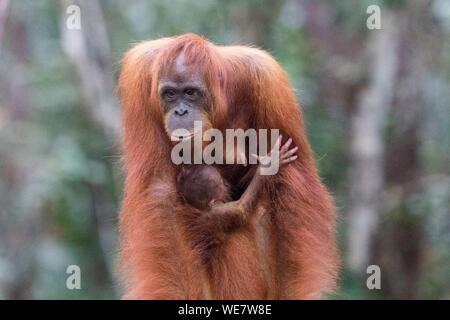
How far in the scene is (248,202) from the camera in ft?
13.9

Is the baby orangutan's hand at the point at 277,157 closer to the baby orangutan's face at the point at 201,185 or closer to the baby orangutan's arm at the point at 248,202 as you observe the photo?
the baby orangutan's arm at the point at 248,202

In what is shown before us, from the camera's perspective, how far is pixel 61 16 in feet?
26.1

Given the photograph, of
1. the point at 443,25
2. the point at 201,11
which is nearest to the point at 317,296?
the point at 201,11

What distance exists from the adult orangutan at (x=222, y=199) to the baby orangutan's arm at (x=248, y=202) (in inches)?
0.4

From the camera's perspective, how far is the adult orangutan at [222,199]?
→ 416 cm

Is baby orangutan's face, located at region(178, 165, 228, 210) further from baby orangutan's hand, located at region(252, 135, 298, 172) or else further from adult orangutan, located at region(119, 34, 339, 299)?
baby orangutan's hand, located at region(252, 135, 298, 172)

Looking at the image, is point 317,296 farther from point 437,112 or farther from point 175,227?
point 437,112

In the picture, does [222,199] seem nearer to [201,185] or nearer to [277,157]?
[201,185]

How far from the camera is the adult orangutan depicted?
4160mm

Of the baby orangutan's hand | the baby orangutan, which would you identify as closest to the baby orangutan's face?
the baby orangutan

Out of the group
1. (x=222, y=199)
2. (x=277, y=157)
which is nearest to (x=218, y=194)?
(x=222, y=199)
